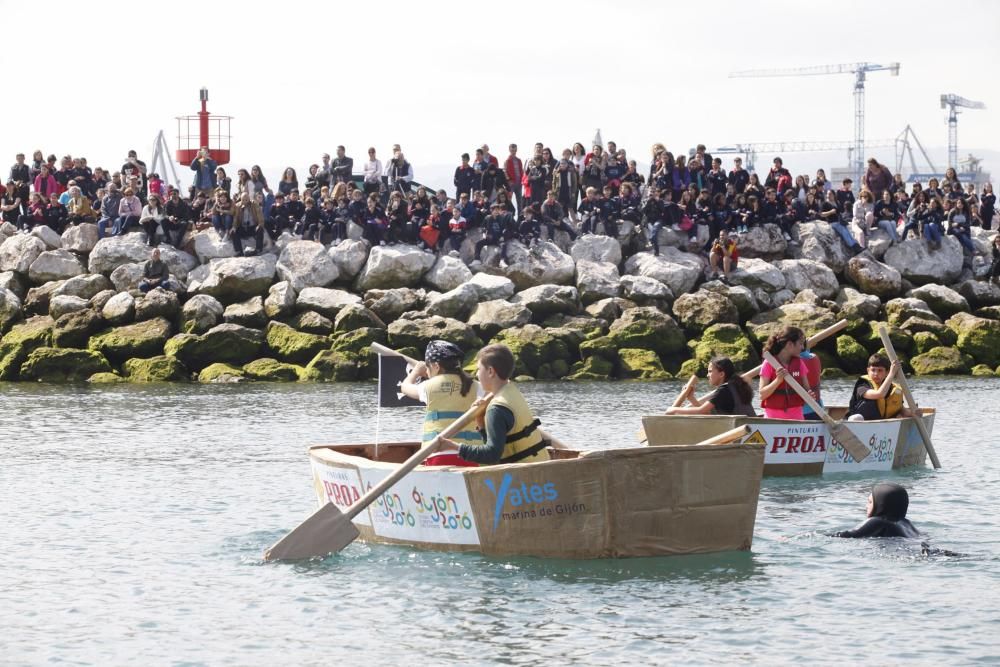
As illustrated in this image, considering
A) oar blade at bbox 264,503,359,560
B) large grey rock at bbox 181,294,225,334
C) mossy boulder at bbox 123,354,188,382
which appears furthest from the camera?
large grey rock at bbox 181,294,225,334

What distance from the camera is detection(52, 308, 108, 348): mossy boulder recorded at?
35594 mm

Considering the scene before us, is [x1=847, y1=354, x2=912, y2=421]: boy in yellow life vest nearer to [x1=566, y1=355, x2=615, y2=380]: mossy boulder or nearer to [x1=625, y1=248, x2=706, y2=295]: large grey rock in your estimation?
[x1=566, y1=355, x2=615, y2=380]: mossy boulder

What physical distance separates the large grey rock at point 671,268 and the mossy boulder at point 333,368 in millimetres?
8500

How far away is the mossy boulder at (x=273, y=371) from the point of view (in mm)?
34250

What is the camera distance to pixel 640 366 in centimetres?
3428

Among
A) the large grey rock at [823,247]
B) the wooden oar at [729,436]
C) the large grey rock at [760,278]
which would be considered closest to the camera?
the wooden oar at [729,436]

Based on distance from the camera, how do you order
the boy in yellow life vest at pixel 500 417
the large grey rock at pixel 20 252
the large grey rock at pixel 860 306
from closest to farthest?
1. the boy in yellow life vest at pixel 500 417
2. the large grey rock at pixel 860 306
3. the large grey rock at pixel 20 252

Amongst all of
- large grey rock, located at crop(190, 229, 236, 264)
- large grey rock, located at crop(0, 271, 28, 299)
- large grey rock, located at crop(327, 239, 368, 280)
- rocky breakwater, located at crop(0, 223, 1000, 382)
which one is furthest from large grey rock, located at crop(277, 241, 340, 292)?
large grey rock, located at crop(0, 271, 28, 299)

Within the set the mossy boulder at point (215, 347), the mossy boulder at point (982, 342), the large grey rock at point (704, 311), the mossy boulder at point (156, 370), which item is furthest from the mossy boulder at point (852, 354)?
the mossy boulder at point (156, 370)

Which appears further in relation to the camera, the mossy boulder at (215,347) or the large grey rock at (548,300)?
the large grey rock at (548,300)

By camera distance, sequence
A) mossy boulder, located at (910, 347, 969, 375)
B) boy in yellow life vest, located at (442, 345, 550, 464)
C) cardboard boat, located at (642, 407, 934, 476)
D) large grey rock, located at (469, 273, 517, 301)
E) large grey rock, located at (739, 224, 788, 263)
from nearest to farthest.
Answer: boy in yellow life vest, located at (442, 345, 550, 464)
cardboard boat, located at (642, 407, 934, 476)
mossy boulder, located at (910, 347, 969, 375)
large grey rock, located at (469, 273, 517, 301)
large grey rock, located at (739, 224, 788, 263)

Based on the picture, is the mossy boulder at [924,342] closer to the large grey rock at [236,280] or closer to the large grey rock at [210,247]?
the large grey rock at [236,280]

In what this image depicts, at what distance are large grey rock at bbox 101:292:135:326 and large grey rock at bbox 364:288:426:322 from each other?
5.95 meters

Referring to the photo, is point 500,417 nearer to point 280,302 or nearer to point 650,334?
point 650,334
